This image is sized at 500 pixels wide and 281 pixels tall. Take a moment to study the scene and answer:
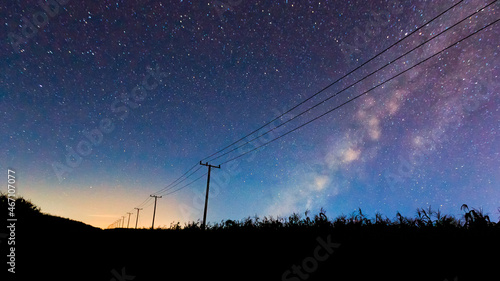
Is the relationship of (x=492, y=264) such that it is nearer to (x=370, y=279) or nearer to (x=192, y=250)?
(x=370, y=279)

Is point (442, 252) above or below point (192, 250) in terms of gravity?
above

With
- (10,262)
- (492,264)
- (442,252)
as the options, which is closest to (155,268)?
(10,262)

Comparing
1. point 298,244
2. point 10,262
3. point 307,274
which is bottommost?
point 10,262

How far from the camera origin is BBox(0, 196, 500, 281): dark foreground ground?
3.12m

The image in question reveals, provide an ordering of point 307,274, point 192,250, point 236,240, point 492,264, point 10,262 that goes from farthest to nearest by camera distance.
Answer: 1. point 236,240
2. point 192,250
3. point 10,262
4. point 307,274
5. point 492,264

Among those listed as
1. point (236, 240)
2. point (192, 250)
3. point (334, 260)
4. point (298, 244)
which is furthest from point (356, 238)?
point (192, 250)

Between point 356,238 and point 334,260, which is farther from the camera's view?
point 356,238

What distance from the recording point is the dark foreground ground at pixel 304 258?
3.12 metres

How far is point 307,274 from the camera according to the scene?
3.60m

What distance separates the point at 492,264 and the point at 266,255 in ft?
11.2

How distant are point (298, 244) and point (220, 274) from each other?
176cm

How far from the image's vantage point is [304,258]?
4203 millimetres

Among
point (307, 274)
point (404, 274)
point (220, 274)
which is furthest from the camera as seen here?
point (220, 274)

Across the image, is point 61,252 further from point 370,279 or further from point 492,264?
point 492,264
